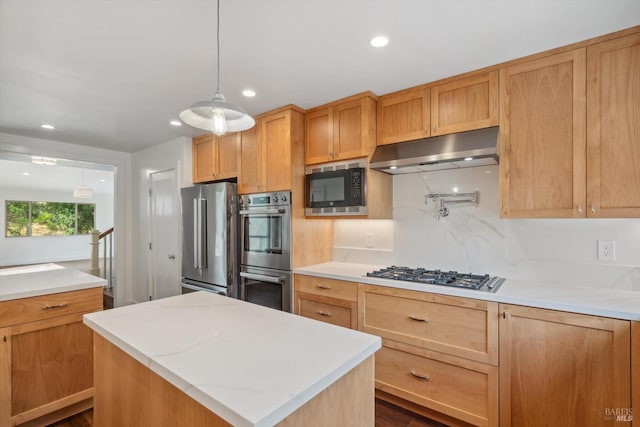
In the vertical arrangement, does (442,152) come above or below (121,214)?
above

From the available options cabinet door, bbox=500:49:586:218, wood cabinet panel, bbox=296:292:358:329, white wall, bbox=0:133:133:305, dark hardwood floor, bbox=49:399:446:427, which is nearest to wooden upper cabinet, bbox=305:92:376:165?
cabinet door, bbox=500:49:586:218

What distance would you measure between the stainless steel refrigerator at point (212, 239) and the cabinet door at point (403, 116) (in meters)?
1.63

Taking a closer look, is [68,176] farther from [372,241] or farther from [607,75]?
[607,75]

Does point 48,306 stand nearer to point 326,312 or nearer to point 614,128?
point 326,312

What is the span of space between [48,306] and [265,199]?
5.69 ft

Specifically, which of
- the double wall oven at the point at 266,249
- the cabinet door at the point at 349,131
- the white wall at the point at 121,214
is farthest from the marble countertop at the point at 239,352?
the white wall at the point at 121,214

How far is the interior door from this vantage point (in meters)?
3.68

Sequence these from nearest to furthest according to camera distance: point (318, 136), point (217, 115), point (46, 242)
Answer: point (217, 115) < point (318, 136) < point (46, 242)

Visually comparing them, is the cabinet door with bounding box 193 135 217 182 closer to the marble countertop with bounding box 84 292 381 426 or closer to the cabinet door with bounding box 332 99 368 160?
the cabinet door with bounding box 332 99 368 160

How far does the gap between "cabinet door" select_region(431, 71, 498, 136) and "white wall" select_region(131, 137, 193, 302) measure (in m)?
2.89

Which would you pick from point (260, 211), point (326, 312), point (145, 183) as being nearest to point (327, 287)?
point (326, 312)

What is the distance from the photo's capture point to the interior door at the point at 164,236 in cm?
368

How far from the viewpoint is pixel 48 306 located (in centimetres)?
199

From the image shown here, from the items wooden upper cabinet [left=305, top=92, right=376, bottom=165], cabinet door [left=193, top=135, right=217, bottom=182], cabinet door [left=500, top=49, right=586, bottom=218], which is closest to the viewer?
cabinet door [left=500, top=49, right=586, bottom=218]
